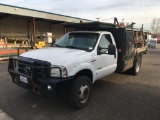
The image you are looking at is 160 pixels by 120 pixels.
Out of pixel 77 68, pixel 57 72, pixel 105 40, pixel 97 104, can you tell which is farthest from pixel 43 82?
pixel 105 40

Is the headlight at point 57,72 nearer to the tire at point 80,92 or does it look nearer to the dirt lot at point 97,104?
the tire at point 80,92

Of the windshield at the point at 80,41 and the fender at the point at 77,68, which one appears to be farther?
the windshield at the point at 80,41

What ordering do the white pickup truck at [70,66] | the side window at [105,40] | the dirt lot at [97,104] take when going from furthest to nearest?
the side window at [105,40] < the dirt lot at [97,104] < the white pickup truck at [70,66]

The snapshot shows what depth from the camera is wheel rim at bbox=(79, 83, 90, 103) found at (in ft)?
15.4

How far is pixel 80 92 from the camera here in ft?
15.3

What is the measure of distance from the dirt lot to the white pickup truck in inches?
16.2

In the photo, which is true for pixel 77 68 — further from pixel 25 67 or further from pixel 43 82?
pixel 25 67

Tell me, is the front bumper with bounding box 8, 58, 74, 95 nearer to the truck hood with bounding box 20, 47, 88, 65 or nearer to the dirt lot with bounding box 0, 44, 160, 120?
the truck hood with bounding box 20, 47, 88, 65

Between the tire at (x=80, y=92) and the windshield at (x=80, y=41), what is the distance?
98 cm

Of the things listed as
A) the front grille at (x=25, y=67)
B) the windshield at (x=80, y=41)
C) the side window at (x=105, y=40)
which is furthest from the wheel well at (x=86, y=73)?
the front grille at (x=25, y=67)

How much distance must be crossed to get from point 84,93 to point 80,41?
1657 millimetres

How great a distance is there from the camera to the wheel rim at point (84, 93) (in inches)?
184

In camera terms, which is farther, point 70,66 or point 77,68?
point 77,68

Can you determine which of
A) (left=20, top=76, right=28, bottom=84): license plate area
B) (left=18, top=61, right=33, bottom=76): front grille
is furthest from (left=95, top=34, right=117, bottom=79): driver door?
(left=20, top=76, right=28, bottom=84): license plate area
